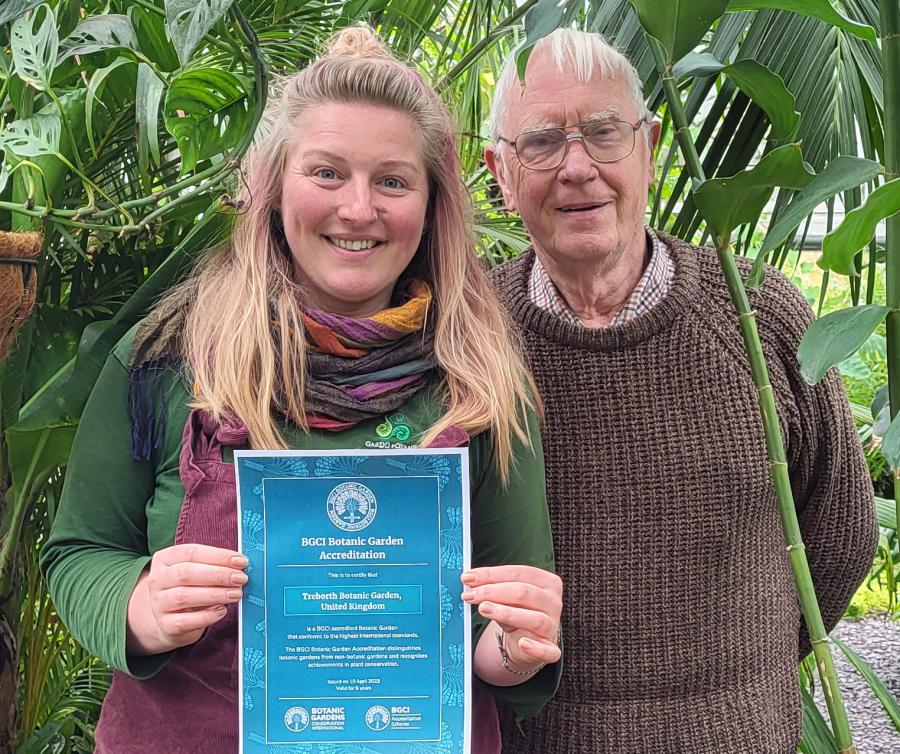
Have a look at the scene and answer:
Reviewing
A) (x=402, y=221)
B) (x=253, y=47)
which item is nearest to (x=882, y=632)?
(x=402, y=221)

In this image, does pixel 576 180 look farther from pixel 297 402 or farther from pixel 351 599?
pixel 351 599

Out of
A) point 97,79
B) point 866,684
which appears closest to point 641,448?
point 97,79

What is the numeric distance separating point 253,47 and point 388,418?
41cm

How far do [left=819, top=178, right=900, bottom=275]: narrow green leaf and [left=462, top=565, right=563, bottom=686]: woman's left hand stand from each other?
1.30 feet

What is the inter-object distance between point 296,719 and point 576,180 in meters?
0.79

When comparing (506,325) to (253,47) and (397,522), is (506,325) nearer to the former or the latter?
(397,522)

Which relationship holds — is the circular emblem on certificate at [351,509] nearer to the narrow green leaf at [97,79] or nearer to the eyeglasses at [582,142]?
the narrow green leaf at [97,79]

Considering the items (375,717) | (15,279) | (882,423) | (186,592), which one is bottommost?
(375,717)

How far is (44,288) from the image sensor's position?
148 centimetres

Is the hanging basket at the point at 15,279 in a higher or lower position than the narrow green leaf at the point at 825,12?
lower

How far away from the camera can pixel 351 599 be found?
990mm

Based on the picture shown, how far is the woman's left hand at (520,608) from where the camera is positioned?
100 centimetres

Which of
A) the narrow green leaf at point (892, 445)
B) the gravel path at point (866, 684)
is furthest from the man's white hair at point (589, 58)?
the gravel path at point (866, 684)

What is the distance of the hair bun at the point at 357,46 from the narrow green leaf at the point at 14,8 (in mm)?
515
